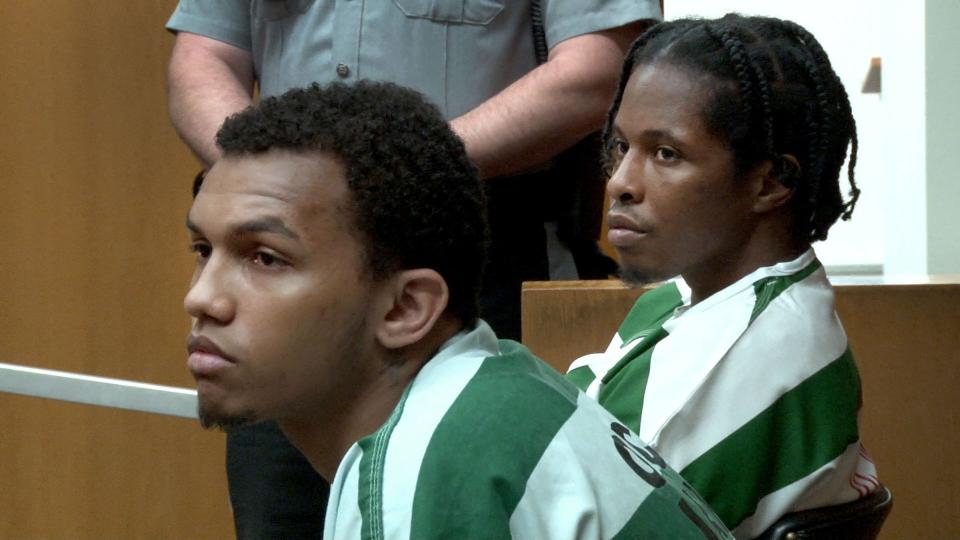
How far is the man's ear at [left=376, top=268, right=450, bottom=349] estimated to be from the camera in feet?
4.71

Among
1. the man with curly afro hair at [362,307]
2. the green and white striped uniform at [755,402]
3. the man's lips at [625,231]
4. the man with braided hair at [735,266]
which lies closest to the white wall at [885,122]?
the man with braided hair at [735,266]

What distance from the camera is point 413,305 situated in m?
1.46

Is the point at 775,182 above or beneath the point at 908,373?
above

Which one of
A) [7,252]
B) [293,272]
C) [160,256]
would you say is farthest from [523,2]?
[7,252]

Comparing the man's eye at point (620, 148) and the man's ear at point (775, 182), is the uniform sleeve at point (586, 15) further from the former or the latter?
the man's ear at point (775, 182)

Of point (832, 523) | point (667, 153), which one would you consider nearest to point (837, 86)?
point (667, 153)

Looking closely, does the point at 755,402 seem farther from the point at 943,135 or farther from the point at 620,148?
the point at 943,135

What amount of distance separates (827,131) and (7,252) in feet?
7.04

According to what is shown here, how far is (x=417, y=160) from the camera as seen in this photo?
1.46 m

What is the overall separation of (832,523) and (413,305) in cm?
57

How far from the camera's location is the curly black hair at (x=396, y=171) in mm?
1439

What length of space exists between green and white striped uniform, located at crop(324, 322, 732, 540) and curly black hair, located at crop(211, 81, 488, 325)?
159 millimetres

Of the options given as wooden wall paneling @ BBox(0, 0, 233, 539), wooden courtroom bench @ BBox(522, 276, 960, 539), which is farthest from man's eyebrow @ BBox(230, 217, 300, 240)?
wooden wall paneling @ BBox(0, 0, 233, 539)

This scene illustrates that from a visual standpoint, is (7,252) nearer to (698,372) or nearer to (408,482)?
(698,372)
